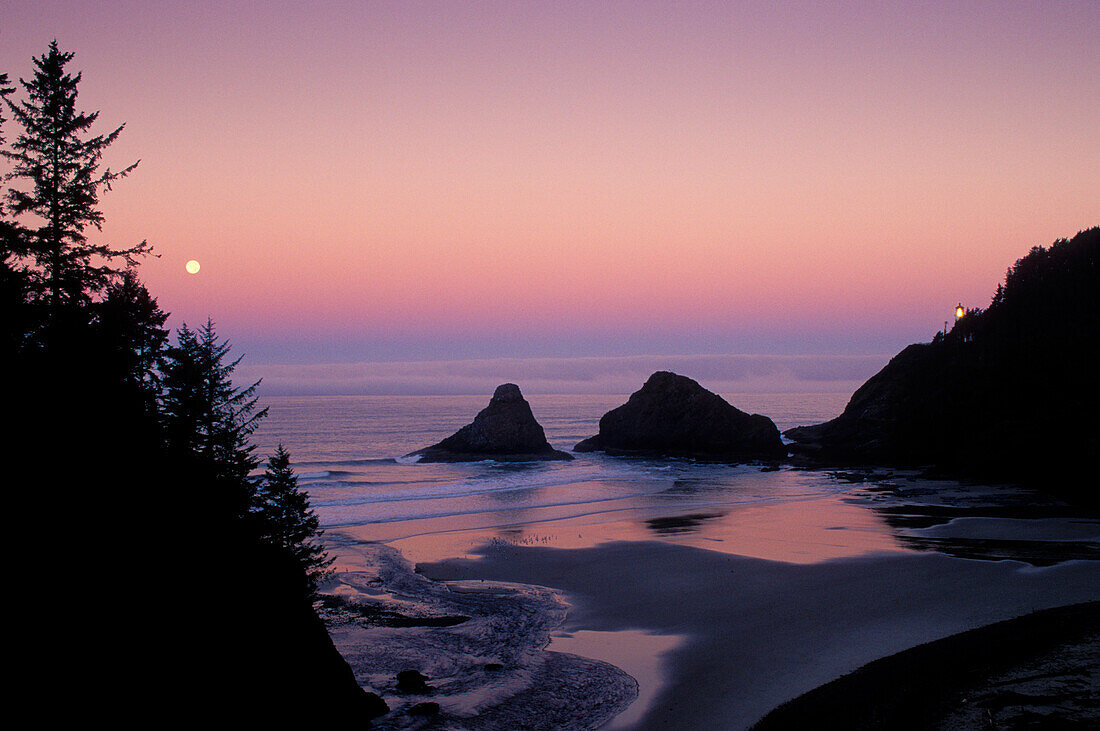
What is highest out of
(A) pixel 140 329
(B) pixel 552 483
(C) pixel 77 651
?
(A) pixel 140 329

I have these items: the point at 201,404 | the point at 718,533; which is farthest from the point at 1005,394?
the point at 201,404

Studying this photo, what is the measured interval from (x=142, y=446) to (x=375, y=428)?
11220 cm

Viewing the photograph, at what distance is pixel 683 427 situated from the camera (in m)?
75.5

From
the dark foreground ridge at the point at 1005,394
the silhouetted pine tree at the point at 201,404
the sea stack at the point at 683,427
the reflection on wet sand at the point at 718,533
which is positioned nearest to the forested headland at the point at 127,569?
the silhouetted pine tree at the point at 201,404

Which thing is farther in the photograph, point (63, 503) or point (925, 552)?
point (925, 552)

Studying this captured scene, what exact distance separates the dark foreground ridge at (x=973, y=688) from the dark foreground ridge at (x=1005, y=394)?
3028 centimetres

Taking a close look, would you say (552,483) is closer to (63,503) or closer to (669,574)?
(669,574)

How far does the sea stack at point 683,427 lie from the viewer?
7256 cm

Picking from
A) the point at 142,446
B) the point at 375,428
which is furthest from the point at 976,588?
the point at 375,428

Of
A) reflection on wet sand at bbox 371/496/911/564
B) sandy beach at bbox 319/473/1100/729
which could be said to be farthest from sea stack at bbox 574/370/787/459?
sandy beach at bbox 319/473/1100/729

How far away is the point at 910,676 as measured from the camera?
12.9m

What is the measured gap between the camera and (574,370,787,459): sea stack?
238 feet

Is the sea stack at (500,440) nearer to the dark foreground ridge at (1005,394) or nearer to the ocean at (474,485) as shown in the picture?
the ocean at (474,485)

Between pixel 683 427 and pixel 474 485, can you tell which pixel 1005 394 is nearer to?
pixel 683 427
